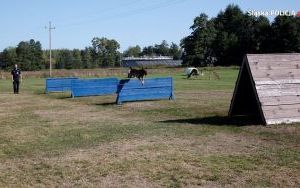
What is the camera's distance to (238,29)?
117 metres

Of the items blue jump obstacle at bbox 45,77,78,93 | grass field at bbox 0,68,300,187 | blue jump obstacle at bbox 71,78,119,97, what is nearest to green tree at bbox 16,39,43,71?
blue jump obstacle at bbox 45,77,78,93

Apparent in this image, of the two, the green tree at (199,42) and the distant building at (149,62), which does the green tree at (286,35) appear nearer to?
Result: the green tree at (199,42)

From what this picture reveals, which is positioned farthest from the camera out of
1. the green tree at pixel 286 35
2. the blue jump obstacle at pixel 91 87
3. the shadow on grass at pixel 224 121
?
the green tree at pixel 286 35

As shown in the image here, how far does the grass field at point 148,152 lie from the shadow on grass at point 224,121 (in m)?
0.03

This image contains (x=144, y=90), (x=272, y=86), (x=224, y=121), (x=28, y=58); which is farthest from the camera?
(x=28, y=58)

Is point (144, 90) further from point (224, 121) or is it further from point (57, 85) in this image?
point (57, 85)

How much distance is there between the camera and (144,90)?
20.9m

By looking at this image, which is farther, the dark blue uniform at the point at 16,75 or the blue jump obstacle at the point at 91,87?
the dark blue uniform at the point at 16,75

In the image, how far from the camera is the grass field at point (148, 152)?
708 centimetres

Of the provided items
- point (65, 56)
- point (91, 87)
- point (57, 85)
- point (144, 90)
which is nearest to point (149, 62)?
point (65, 56)

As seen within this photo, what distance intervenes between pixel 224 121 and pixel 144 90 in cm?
794

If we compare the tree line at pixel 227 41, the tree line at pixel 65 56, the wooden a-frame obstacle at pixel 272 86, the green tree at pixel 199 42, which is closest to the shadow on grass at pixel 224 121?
the wooden a-frame obstacle at pixel 272 86

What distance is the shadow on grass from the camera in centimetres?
→ 1276

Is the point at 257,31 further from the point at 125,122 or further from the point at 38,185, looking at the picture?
the point at 38,185
